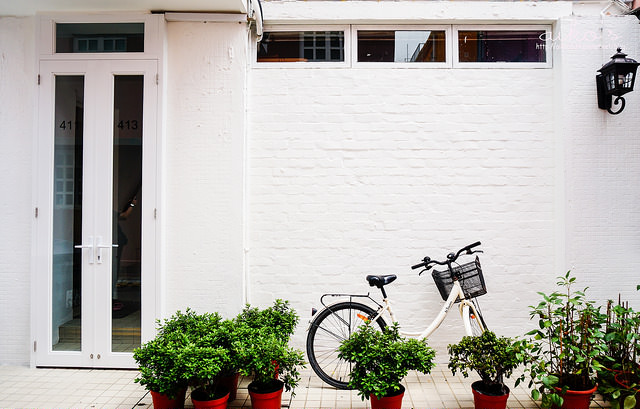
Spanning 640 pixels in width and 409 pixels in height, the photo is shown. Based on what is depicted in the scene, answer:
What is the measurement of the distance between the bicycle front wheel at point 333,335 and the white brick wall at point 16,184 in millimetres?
2968

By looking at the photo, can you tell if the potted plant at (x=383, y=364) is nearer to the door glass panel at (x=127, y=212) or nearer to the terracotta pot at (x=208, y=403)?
the terracotta pot at (x=208, y=403)

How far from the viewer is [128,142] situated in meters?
4.59

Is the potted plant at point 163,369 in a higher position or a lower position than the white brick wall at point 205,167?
lower

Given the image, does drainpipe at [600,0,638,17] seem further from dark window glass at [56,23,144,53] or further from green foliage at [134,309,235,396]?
green foliage at [134,309,235,396]

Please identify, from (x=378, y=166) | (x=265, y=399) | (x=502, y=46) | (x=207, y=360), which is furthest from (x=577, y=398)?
(x=502, y=46)

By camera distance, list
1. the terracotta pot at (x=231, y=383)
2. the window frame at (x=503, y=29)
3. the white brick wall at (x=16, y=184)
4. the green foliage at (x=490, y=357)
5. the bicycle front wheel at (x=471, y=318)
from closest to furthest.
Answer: the green foliage at (x=490, y=357) < the terracotta pot at (x=231, y=383) < the bicycle front wheel at (x=471, y=318) < the white brick wall at (x=16, y=184) < the window frame at (x=503, y=29)

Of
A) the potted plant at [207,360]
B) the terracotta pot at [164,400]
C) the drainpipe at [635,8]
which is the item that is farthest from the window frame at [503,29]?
the terracotta pot at [164,400]

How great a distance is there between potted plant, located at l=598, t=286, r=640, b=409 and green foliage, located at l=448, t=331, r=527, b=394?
2.29 feet

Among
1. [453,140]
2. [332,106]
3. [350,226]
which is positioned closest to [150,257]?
[350,226]

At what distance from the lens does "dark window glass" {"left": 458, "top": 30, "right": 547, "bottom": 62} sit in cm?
484

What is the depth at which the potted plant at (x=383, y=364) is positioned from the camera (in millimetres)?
3467

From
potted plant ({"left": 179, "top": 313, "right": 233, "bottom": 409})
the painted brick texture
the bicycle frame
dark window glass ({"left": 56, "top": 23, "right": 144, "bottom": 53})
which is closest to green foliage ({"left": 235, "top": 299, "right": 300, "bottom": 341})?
potted plant ({"left": 179, "top": 313, "right": 233, "bottom": 409})

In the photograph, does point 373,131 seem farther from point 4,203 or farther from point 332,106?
point 4,203

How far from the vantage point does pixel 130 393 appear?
13.3 ft
